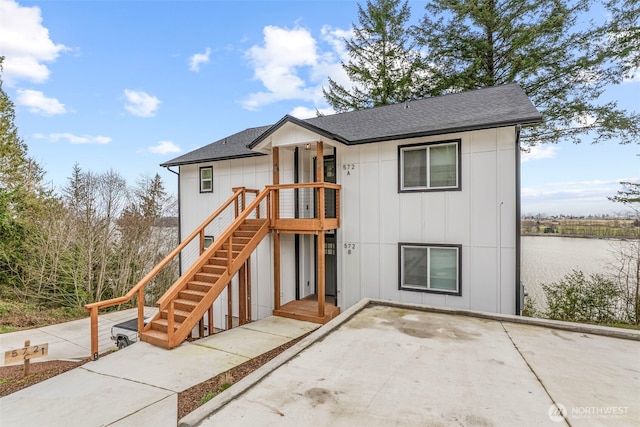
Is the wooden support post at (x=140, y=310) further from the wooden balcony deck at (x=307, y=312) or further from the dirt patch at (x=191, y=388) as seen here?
the wooden balcony deck at (x=307, y=312)

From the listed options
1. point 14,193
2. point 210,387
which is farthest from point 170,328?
point 14,193

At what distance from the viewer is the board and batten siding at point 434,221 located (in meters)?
6.40

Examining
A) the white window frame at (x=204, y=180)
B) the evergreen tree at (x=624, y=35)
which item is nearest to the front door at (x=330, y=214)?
the white window frame at (x=204, y=180)

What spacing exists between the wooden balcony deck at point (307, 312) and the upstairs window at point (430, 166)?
362 centimetres

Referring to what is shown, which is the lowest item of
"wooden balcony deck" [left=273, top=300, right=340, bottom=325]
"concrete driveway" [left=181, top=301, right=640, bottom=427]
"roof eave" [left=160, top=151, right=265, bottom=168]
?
"wooden balcony deck" [left=273, top=300, right=340, bottom=325]

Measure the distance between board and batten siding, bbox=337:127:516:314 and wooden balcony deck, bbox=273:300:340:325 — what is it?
0.54 meters

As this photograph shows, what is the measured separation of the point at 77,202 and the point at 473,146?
652 inches

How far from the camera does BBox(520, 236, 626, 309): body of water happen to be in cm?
845

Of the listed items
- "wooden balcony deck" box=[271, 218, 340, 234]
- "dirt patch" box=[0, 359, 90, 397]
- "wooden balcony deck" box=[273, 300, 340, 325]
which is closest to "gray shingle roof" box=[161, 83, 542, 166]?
"wooden balcony deck" box=[271, 218, 340, 234]

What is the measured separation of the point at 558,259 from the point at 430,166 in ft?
19.5

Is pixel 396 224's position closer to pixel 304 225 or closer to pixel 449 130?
pixel 304 225

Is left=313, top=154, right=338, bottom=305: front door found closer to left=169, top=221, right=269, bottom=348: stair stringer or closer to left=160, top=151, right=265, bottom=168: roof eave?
left=160, top=151, right=265, bottom=168: roof eave

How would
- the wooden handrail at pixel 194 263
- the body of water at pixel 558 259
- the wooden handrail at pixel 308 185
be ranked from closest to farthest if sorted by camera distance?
the wooden handrail at pixel 194 263 → the wooden handrail at pixel 308 185 → the body of water at pixel 558 259

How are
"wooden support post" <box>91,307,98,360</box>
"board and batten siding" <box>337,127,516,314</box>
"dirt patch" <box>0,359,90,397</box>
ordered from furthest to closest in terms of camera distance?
"board and batten siding" <box>337,127,516,314</box> < "wooden support post" <box>91,307,98,360</box> < "dirt patch" <box>0,359,90,397</box>
